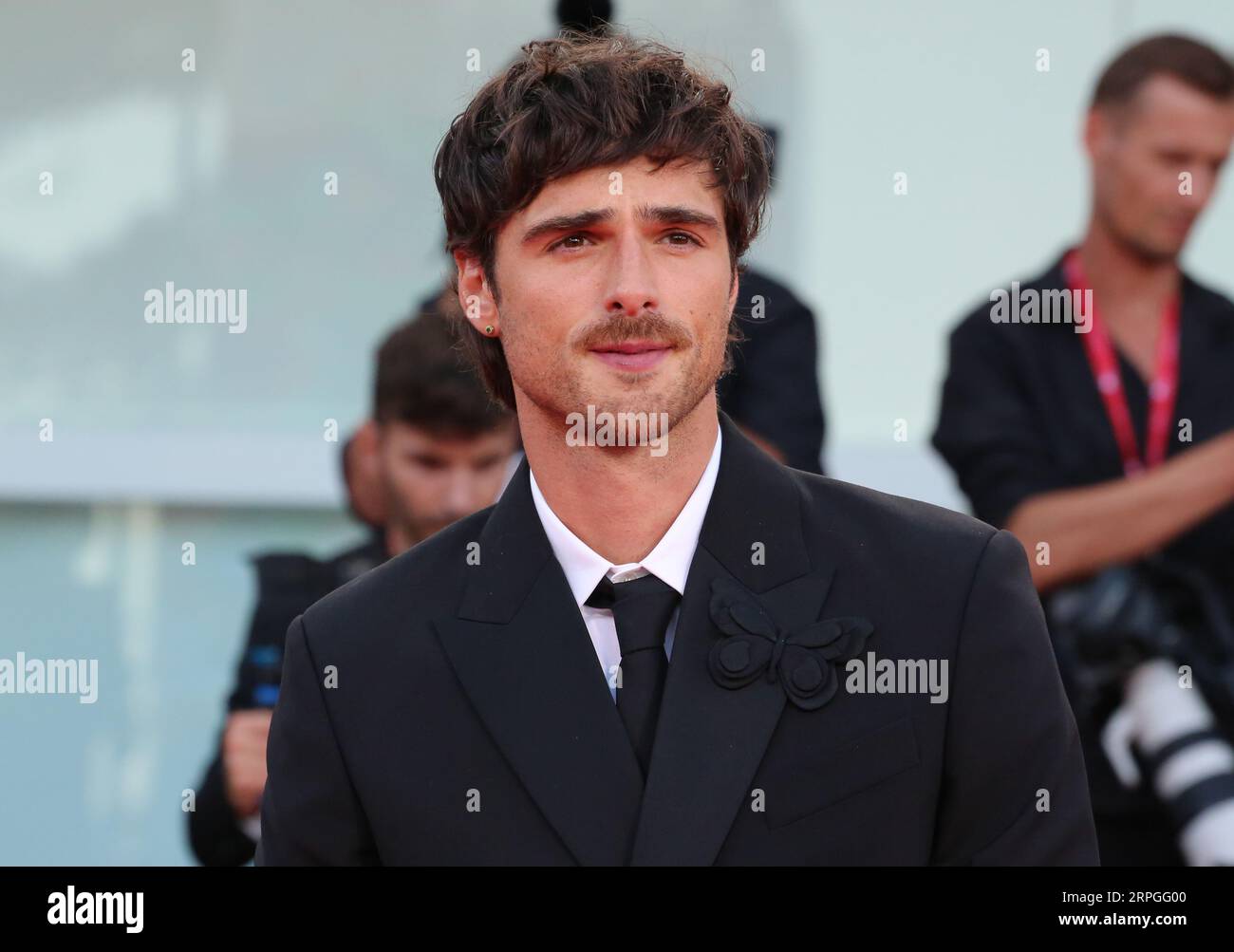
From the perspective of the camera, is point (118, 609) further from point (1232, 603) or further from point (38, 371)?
point (1232, 603)

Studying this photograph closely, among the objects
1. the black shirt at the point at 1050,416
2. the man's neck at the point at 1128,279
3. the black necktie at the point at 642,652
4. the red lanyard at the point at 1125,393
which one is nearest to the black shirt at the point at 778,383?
the black shirt at the point at 1050,416

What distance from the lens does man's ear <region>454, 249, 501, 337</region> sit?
2195 mm

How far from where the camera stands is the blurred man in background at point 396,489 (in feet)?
12.1

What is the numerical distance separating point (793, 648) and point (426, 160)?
2854 mm

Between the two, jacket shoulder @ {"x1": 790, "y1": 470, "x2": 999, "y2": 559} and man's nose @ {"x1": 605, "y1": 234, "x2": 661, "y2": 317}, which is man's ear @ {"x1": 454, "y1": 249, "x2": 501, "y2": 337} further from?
jacket shoulder @ {"x1": 790, "y1": 470, "x2": 999, "y2": 559}

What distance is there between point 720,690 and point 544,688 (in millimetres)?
193

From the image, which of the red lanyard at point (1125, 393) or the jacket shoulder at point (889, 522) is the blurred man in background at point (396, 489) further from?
the jacket shoulder at point (889, 522)

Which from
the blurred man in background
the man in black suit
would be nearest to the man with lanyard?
the blurred man in background

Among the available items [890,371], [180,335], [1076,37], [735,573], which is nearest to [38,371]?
[180,335]

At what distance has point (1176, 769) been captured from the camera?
382 centimetres

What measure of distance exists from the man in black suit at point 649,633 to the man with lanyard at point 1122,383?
182cm

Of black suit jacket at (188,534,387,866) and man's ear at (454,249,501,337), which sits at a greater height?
man's ear at (454,249,501,337)

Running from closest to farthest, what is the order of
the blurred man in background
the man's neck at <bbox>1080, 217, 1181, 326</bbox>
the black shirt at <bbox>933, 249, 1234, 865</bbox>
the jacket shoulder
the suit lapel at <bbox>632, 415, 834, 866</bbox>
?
the suit lapel at <bbox>632, 415, 834, 866</bbox> < the jacket shoulder < the blurred man in background < the black shirt at <bbox>933, 249, 1234, 865</bbox> < the man's neck at <bbox>1080, 217, 1181, 326</bbox>

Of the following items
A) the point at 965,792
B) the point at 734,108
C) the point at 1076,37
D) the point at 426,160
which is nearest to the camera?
the point at 965,792
